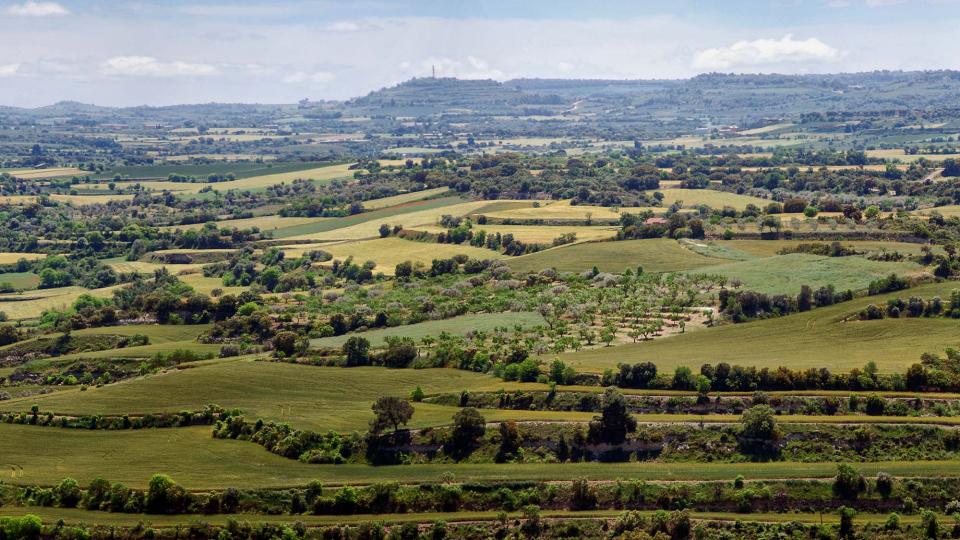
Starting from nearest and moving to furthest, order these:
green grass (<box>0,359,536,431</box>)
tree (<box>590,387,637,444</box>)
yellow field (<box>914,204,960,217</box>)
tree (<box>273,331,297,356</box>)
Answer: tree (<box>590,387,637,444</box>) < green grass (<box>0,359,536,431</box>) < tree (<box>273,331,297,356</box>) < yellow field (<box>914,204,960,217</box>)

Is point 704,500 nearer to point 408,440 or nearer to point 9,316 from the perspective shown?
point 408,440

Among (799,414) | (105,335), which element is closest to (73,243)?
(105,335)

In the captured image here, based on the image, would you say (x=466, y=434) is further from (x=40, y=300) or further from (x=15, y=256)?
(x=15, y=256)

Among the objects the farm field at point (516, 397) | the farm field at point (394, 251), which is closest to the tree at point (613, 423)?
the farm field at point (516, 397)

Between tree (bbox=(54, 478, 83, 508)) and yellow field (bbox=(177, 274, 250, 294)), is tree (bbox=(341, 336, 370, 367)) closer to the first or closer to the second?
tree (bbox=(54, 478, 83, 508))

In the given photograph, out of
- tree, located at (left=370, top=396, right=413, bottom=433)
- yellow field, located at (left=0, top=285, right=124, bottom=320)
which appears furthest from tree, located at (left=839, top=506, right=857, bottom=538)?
yellow field, located at (left=0, top=285, right=124, bottom=320)

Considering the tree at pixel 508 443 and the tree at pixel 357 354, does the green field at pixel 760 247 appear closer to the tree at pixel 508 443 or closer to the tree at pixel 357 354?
the tree at pixel 357 354
